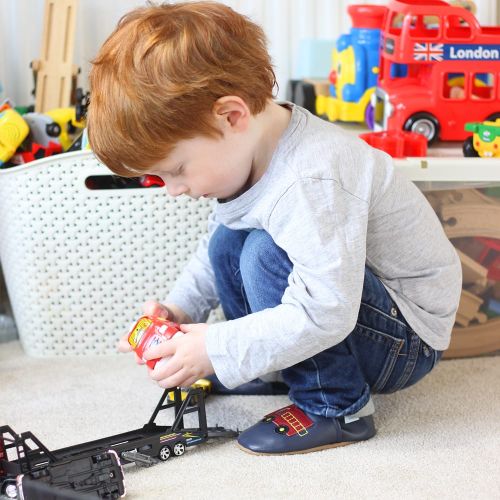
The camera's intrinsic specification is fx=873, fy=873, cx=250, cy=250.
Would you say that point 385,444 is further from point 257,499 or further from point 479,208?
point 479,208

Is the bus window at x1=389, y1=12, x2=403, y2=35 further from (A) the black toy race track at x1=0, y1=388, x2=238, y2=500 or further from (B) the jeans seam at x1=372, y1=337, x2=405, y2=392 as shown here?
(A) the black toy race track at x1=0, y1=388, x2=238, y2=500

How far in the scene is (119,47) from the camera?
911 millimetres

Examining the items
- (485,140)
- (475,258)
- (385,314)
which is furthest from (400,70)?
(385,314)

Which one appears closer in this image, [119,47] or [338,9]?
[119,47]

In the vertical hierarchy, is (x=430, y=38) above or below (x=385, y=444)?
above

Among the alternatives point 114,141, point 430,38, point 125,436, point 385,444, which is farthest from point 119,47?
point 430,38

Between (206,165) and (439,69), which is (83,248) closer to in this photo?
(206,165)

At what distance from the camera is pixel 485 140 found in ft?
4.20

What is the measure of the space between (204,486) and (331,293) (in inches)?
10.3

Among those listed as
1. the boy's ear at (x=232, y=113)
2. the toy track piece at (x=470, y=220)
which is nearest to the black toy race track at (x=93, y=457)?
Result: the boy's ear at (x=232, y=113)

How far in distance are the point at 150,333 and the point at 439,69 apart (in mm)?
707

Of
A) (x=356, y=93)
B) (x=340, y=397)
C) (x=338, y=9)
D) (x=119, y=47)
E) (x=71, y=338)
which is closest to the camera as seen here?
(x=119, y=47)

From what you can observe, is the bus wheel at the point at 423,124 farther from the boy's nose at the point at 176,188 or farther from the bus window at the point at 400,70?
the boy's nose at the point at 176,188

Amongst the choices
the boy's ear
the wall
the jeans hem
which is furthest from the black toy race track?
the wall
